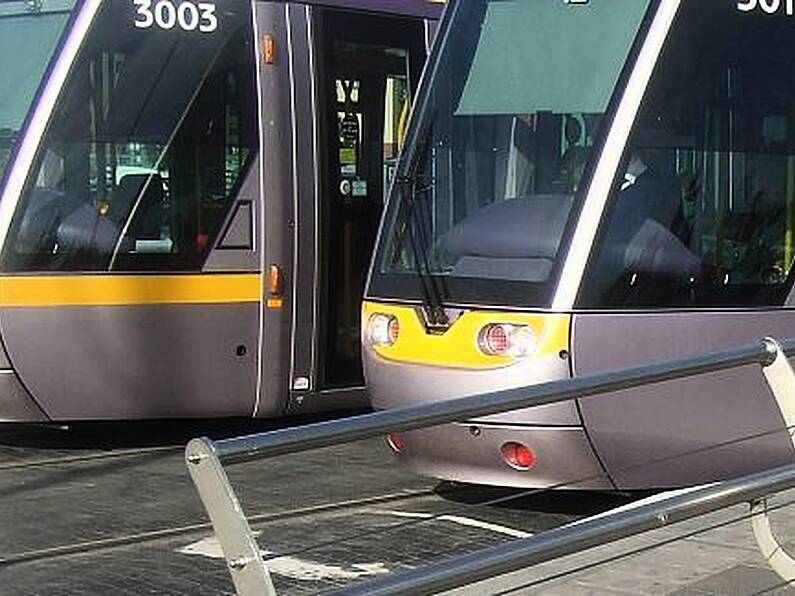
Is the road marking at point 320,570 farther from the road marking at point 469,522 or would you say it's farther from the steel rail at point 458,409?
the steel rail at point 458,409

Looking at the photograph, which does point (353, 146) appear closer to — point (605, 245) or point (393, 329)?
point (393, 329)

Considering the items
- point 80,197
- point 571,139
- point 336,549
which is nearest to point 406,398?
point 336,549

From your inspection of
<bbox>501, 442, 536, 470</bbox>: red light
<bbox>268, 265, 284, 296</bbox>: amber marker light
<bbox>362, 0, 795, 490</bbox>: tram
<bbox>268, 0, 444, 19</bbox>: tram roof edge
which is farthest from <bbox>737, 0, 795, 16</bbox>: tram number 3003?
<bbox>268, 265, 284, 296</bbox>: amber marker light

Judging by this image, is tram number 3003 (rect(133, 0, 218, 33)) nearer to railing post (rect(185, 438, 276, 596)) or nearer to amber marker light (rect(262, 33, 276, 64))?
amber marker light (rect(262, 33, 276, 64))

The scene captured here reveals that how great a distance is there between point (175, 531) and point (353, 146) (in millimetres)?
3482

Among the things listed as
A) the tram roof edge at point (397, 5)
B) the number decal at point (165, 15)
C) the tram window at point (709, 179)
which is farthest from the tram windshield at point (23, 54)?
the tram window at point (709, 179)

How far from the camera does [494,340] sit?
707 cm

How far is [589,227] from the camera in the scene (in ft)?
23.0

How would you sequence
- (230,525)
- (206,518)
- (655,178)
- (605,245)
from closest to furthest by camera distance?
1. (230,525)
2. (206,518)
3. (605,245)
4. (655,178)

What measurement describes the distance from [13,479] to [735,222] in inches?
169

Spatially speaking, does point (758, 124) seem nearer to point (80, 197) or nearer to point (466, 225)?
point (466, 225)

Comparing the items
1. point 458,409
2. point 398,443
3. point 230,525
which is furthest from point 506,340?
point 230,525

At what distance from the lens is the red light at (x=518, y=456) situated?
23.1 ft

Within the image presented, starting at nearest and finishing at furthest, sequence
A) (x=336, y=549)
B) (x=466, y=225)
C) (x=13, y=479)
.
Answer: (x=336, y=549) < (x=466, y=225) < (x=13, y=479)
